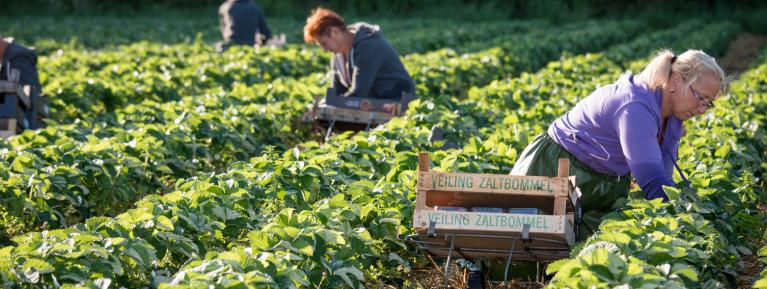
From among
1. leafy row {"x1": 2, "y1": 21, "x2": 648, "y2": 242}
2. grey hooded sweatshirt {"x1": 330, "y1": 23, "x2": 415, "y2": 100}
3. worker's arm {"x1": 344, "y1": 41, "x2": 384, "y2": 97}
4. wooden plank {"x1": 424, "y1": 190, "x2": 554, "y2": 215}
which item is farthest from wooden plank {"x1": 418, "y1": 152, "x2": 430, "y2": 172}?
worker's arm {"x1": 344, "y1": 41, "x2": 384, "y2": 97}

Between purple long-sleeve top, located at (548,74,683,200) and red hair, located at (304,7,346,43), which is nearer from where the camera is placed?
purple long-sleeve top, located at (548,74,683,200)

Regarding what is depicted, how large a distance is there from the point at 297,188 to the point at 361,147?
1118mm

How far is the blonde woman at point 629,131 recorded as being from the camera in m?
4.58

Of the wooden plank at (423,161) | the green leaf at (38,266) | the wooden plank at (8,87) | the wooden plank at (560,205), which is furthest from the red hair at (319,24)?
the green leaf at (38,266)

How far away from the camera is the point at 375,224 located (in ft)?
16.2

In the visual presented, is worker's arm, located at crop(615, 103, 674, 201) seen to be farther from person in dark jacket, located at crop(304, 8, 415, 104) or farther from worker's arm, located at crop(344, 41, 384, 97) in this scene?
worker's arm, located at crop(344, 41, 384, 97)

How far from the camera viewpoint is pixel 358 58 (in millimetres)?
8891

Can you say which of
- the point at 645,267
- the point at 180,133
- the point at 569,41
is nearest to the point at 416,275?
the point at 645,267

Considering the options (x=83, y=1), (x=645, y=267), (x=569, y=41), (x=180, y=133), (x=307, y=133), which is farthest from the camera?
(x=83, y=1)

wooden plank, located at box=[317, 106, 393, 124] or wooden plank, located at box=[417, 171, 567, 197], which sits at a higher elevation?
wooden plank, located at box=[417, 171, 567, 197]

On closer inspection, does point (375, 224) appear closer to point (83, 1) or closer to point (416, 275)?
point (416, 275)

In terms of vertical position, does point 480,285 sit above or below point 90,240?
below

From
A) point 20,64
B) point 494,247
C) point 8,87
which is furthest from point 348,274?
point 20,64

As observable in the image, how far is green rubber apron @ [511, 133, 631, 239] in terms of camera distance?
498cm
